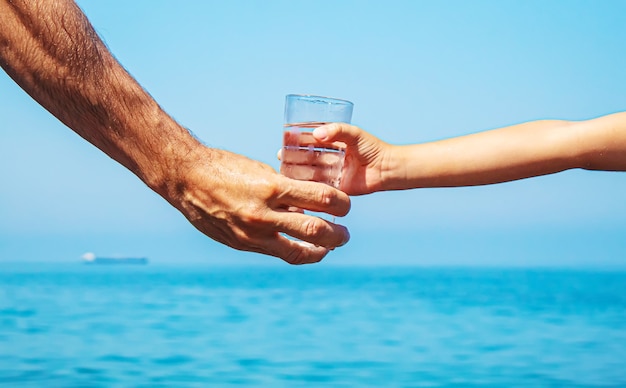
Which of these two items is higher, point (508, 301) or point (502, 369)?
point (508, 301)

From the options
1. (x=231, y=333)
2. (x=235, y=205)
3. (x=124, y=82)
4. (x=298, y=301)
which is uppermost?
(x=298, y=301)

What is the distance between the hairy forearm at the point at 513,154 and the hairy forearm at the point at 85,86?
2.98 ft

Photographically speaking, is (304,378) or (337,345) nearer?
(304,378)

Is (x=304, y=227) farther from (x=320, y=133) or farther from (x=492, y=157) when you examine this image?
(x=492, y=157)

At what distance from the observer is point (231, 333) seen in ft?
70.3

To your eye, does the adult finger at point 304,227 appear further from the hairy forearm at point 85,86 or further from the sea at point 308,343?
the sea at point 308,343

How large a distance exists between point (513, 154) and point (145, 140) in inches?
54.3

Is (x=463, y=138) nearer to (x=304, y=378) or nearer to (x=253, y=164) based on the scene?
(x=253, y=164)

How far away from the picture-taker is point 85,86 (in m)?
2.39

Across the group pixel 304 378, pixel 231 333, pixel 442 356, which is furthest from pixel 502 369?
pixel 231 333

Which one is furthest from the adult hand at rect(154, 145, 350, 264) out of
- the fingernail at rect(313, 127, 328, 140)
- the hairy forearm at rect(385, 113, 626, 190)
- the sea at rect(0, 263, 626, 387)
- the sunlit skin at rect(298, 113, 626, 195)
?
the sea at rect(0, 263, 626, 387)

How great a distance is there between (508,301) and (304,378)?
2426cm

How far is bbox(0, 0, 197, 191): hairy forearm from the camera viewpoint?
2342 mm

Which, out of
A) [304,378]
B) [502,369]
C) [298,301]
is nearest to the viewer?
[304,378]
